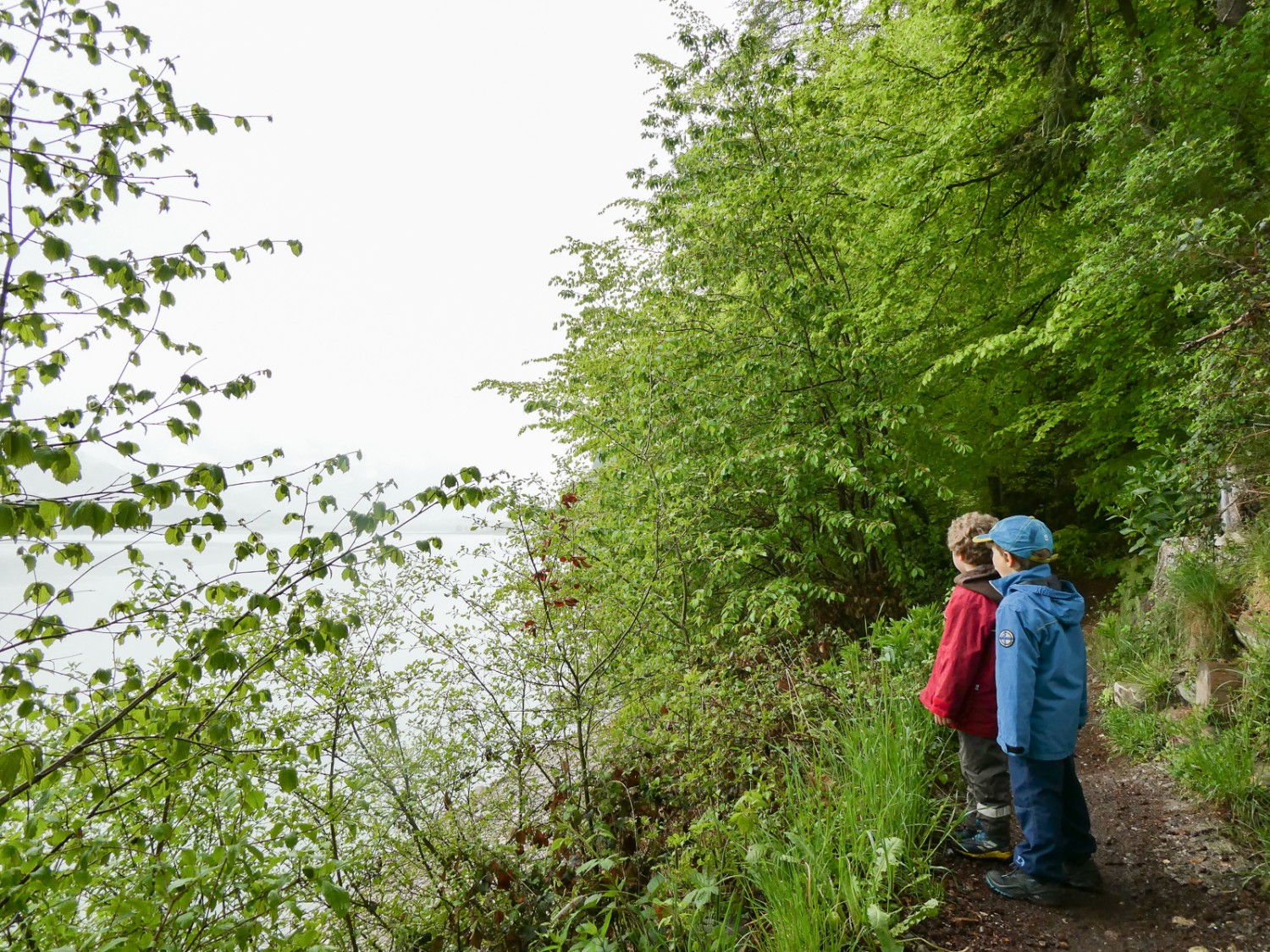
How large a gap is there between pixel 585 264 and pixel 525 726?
20.2 feet

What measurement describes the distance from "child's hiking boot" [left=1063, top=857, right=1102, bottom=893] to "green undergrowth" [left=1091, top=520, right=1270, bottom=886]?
61cm

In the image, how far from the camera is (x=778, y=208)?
6191mm

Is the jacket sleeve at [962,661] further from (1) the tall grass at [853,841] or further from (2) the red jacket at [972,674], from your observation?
(1) the tall grass at [853,841]

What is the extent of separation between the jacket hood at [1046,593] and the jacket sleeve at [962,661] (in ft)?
0.85

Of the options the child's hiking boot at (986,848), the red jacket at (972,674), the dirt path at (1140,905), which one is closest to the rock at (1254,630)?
the dirt path at (1140,905)

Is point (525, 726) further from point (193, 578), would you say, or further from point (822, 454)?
point (822, 454)

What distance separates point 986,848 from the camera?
10.4 ft

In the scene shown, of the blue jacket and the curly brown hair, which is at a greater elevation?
the curly brown hair

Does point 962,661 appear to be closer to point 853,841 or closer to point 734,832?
point 853,841

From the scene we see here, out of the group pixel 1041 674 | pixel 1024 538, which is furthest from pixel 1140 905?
pixel 1024 538

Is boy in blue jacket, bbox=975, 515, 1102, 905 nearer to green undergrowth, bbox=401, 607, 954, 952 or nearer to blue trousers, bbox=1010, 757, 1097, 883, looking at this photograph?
blue trousers, bbox=1010, 757, 1097, 883

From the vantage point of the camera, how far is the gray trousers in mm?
3170

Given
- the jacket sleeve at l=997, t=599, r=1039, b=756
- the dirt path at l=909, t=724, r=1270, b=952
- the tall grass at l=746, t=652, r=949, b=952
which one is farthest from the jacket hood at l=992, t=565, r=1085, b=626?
the dirt path at l=909, t=724, r=1270, b=952

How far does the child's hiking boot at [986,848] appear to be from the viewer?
3.15 m
